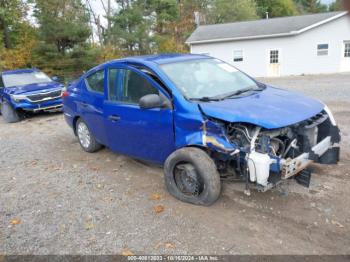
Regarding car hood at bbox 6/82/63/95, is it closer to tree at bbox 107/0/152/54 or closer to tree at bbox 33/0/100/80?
tree at bbox 33/0/100/80

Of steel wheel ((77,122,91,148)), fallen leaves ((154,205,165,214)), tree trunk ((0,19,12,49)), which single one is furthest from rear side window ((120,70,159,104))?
tree trunk ((0,19,12,49))

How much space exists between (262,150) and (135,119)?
1.81 meters

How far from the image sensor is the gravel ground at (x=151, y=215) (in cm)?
324

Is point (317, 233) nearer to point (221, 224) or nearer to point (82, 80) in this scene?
point (221, 224)

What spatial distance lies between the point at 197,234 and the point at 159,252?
46 centimetres

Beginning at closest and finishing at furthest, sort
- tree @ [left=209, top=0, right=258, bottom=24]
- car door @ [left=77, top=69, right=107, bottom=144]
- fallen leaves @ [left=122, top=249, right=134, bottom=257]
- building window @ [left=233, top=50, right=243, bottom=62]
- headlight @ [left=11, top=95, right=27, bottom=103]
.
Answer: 1. fallen leaves @ [left=122, top=249, right=134, bottom=257]
2. car door @ [left=77, top=69, right=107, bottom=144]
3. headlight @ [left=11, top=95, right=27, bottom=103]
4. building window @ [left=233, top=50, right=243, bottom=62]
5. tree @ [left=209, top=0, right=258, bottom=24]

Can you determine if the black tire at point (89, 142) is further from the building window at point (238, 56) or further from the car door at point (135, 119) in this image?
the building window at point (238, 56)

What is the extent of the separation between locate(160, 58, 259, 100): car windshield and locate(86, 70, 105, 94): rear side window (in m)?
1.27

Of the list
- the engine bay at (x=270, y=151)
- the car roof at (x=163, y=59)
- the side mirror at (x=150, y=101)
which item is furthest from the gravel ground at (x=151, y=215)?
the car roof at (x=163, y=59)

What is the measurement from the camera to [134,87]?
182 inches

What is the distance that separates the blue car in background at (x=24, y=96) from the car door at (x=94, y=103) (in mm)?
4798

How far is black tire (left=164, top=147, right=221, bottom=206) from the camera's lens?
3.74 meters

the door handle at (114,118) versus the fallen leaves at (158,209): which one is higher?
the door handle at (114,118)

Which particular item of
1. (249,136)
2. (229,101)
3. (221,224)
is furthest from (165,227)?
(229,101)
